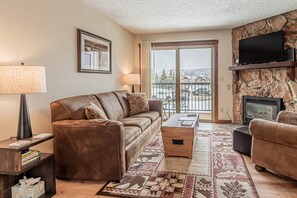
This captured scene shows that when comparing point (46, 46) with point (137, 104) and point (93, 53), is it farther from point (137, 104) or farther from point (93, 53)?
point (137, 104)

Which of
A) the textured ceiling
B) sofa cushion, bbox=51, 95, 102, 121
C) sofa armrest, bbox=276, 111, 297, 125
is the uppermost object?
the textured ceiling

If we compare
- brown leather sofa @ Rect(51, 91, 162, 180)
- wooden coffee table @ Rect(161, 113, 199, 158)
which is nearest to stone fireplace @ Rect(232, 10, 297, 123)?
wooden coffee table @ Rect(161, 113, 199, 158)

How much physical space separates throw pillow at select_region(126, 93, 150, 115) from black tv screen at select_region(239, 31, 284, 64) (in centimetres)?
250

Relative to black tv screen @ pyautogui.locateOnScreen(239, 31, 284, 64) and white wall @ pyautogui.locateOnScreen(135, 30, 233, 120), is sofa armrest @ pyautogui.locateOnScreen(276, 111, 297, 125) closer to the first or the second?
black tv screen @ pyautogui.locateOnScreen(239, 31, 284, 64)

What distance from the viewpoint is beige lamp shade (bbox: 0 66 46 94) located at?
1.88 m

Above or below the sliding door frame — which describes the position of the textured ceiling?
above

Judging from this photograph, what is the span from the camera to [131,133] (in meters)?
3.00

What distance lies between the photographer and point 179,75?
20.2 feet

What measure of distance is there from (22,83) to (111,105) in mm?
1924

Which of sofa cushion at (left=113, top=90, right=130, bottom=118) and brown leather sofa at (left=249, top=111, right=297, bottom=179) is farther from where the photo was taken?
sofa cushion at (left=113, top=90, right=130, bottom=118)

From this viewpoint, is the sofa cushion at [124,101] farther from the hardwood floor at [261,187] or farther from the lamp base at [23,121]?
the lamp base at [23,121]

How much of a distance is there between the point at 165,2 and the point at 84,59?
1.59 metres

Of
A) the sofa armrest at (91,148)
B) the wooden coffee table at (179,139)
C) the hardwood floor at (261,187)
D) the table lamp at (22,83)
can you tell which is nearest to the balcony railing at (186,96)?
the wooden coffee table at (179,139)

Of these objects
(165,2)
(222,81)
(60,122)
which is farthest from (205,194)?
(222,81)
